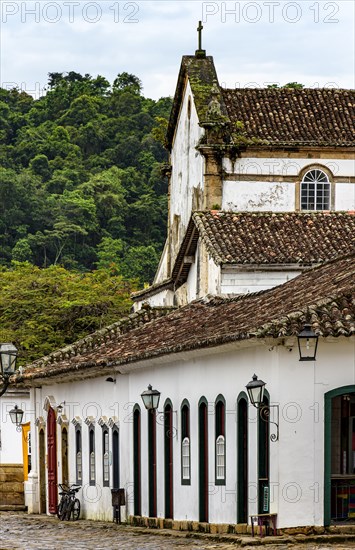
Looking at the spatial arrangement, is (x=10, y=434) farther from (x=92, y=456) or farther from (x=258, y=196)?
(x=92, y=456)

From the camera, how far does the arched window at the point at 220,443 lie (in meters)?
24.5

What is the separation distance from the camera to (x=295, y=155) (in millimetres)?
46500

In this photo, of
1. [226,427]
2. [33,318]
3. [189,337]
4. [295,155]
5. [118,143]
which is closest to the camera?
[226,427]

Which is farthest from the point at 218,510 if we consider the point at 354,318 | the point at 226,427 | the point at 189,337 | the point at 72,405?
the point at 72,405

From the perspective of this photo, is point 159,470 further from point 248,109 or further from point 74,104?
point 74,104

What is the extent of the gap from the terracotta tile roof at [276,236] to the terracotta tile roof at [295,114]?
698 centimetres

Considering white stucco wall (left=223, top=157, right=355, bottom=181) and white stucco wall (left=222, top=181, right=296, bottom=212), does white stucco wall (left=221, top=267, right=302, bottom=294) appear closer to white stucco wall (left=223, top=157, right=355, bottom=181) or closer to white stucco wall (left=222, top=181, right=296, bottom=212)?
white stucco wall (left=222, top=181, right=296, bottom=212)

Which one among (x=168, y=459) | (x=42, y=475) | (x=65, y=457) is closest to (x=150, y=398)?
(x=168, y=459)

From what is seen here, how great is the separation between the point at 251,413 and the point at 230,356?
4.56 ft

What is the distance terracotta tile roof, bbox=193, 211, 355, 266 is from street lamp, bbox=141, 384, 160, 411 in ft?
30.6

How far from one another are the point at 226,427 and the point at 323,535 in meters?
3.61

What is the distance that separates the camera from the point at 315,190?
47.2 meters

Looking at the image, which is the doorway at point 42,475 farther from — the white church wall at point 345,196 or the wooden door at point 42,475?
the white church wall at point 345,196

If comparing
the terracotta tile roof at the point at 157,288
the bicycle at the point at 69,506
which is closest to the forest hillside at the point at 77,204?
the terracotta tile roof at the point at 157,288
